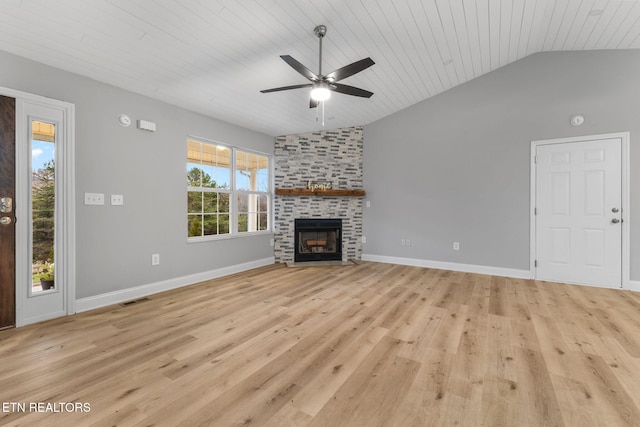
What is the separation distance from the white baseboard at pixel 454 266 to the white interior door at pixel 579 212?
0.27m

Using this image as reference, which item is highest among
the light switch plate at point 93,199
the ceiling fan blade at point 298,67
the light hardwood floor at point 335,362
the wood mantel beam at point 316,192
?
the ceiling fan blade at point 298,67

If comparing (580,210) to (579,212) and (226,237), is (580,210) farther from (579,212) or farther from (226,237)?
(226,237)

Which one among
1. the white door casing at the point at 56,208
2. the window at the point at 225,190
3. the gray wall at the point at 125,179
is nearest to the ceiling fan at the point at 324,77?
the gray wall at the point at 125,179

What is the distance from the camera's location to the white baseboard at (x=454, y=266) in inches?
172

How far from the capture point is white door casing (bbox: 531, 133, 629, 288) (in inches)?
149

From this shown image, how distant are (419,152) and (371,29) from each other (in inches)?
105

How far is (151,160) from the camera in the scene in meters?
3.51

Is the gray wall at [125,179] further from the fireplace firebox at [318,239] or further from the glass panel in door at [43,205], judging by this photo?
the fireplace firebox at [318,239]

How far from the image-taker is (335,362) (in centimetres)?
196

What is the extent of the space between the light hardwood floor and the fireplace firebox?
2.07m

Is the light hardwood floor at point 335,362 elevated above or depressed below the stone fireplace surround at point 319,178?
below

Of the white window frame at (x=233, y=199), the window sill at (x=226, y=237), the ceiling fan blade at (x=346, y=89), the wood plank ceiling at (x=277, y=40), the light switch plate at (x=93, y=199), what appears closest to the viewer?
the wood plank ceiling at (x=277, y=40)

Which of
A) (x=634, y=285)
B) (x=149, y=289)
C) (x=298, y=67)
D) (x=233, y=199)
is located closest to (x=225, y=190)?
(x=233, y=199)

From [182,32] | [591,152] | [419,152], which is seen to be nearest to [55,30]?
[182,32]
